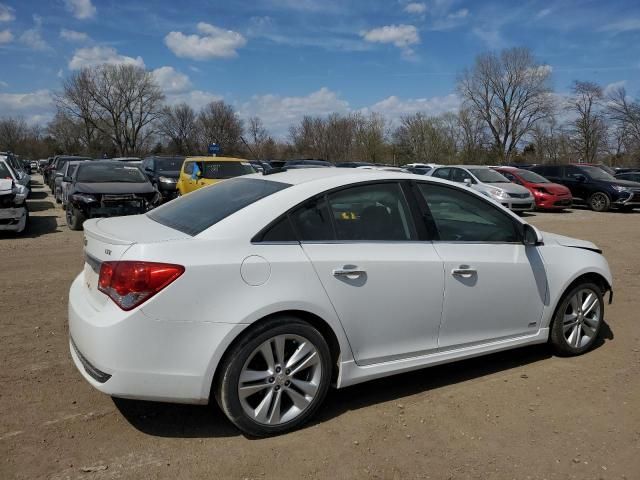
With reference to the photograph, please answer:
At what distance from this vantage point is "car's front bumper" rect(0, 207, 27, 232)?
10688 millimetres

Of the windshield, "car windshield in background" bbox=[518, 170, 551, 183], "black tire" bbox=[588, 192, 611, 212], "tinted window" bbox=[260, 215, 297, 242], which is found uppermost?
"tinted window" bbox=[260, 215, 297, 242]

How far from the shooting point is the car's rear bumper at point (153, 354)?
9.45 ft

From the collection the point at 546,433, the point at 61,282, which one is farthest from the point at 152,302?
the point at 61,282

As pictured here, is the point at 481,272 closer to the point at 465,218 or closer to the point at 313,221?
the point at 465,218

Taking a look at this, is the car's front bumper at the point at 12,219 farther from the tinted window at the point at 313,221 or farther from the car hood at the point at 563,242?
the car hood at the point at 563,242

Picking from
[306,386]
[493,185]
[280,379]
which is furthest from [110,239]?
[493,185]

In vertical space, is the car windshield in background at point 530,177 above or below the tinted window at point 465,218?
below

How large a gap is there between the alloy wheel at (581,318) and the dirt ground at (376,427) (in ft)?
0.59

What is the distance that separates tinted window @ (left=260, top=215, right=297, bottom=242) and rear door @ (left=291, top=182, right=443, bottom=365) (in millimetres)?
56

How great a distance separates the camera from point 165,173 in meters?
19.9

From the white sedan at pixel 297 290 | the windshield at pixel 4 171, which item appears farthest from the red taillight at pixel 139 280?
the windshield at pixel 4 171

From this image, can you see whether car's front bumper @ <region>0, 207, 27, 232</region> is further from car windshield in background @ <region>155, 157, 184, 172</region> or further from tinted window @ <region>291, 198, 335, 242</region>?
car windshield in background @ <region>155, 157, 184, 172</region>

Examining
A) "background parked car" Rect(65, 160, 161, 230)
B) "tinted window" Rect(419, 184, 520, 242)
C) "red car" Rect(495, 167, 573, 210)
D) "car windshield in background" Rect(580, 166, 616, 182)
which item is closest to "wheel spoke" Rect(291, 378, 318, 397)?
"tinted window" Rect(419, 184, 520, 242)

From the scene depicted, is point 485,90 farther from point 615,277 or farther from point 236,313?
point 236,313
